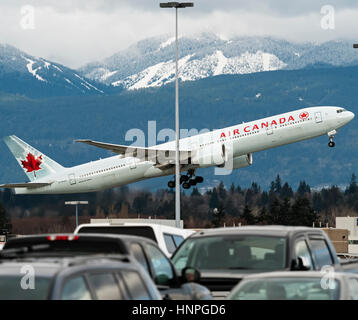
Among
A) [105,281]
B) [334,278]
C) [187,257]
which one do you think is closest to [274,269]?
[187,257]

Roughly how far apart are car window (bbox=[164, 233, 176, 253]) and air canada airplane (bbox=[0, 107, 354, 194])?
41.1 metres

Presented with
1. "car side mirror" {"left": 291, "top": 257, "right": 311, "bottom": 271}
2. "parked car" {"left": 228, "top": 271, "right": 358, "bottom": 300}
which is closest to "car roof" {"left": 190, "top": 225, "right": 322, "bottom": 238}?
"car side mirror" {"left": 291, "top": 257, "right": 311, "bottom": 271}

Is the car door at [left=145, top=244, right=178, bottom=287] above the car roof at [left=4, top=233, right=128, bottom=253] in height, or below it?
below

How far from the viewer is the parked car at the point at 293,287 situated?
9.67 m

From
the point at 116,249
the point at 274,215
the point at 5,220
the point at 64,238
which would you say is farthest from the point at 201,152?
the point at 274,215

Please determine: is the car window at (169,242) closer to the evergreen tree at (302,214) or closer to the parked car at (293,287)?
the parked car at (293,287)

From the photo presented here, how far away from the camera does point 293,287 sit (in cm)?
980

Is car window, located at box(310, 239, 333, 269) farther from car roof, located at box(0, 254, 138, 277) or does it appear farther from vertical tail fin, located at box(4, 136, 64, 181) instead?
vertical tail fin, located at box(4, 136, 64, 181)

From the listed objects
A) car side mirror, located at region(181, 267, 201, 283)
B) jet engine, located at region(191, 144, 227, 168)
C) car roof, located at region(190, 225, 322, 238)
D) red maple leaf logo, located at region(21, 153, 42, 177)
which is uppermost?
red maple leaf logo, located at region(21, 153, 42, 177)

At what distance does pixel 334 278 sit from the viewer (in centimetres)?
993

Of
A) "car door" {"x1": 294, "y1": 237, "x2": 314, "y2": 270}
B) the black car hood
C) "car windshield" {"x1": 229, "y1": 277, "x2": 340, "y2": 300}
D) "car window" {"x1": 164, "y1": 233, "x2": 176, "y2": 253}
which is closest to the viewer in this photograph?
"car windshield" {"x1": 229, "y1": 277, "x2": 340, "y2": 300}

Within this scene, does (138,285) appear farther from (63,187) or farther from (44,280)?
(63,187)

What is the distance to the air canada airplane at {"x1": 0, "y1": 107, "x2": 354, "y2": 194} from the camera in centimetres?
6212
